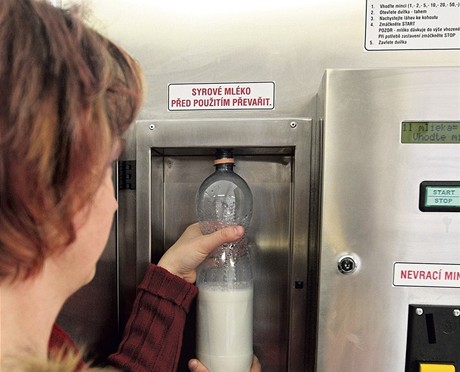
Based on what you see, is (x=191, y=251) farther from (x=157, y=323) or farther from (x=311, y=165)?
(x=311, y=165)

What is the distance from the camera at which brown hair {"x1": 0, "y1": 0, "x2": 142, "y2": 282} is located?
509 millimetres

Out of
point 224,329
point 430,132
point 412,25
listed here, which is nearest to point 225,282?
point 224,329

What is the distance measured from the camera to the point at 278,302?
3.28ft

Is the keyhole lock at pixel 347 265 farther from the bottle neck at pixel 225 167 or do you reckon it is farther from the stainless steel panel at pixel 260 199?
the bottle neck at pixel 225 167

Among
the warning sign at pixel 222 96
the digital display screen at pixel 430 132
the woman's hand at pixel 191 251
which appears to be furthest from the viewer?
the warning sign at pixel 222 96

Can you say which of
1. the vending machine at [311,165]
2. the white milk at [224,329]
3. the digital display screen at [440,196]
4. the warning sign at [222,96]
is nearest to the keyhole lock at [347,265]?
the vending machine at [311,165]

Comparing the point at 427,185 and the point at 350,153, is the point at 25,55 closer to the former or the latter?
the point at 350,153

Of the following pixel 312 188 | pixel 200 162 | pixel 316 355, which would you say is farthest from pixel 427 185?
pixel 200 162

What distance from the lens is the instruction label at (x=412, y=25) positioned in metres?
0.90

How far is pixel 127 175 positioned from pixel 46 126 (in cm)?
46

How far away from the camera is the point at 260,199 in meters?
0.99

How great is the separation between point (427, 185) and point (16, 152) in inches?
23.5

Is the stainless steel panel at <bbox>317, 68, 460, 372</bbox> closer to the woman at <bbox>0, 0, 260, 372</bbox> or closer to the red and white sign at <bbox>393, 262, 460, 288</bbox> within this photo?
the red and white sign at <bbox>393, 262, 460, 288</bbox>

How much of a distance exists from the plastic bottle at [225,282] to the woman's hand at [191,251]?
1.7 inches
